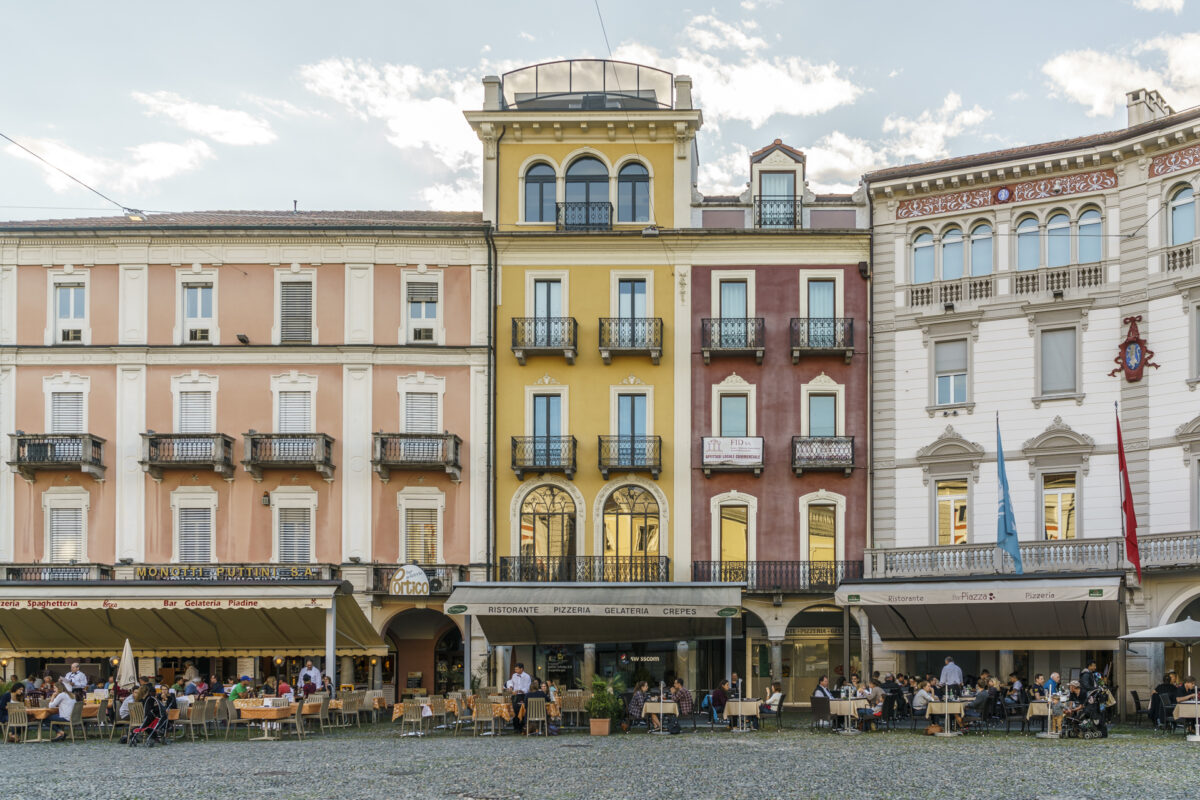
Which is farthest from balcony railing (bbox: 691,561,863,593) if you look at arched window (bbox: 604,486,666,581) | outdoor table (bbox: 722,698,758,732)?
outdoor table (bbox: 722,698,758,732)

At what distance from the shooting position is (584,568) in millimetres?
37625

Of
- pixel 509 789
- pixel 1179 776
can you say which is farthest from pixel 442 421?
pixel 1179 776

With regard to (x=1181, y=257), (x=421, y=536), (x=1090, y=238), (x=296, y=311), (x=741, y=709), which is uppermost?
(x=1090, y=238)

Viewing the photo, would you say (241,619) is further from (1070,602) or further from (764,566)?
(1070,602)

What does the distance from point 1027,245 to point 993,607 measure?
28.9 ft

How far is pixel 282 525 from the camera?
37906 millimetres

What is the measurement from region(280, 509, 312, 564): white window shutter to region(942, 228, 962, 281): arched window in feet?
56.8

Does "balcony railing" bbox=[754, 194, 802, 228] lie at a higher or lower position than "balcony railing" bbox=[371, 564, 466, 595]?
higher

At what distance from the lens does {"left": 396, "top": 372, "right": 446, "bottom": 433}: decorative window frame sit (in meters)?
38.2

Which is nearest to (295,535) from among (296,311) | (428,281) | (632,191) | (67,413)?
(296,311)

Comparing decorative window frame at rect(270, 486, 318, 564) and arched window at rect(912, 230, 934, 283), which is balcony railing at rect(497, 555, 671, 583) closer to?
decorative window frame at rect(270, 486, 318, 564)

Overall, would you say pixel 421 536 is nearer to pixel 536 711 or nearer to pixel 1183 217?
pixel 536 711

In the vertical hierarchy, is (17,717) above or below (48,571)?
→ below

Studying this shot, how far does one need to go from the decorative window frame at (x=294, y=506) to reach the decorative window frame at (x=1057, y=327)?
59.6 ft
